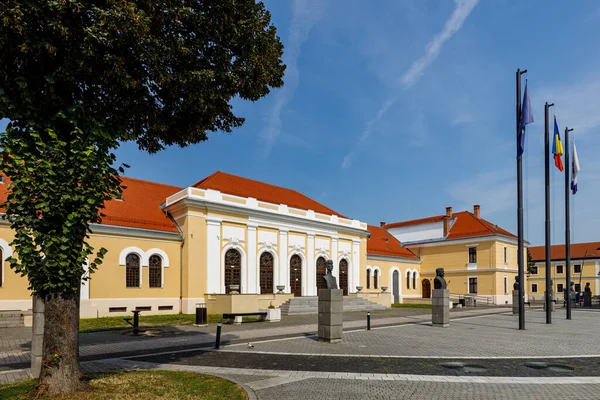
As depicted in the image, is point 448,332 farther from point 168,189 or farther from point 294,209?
point 168,189

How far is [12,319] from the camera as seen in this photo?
2141 cm

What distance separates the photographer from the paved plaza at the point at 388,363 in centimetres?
820

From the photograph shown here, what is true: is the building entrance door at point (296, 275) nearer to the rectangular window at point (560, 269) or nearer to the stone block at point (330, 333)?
the stone block at point (330, 333)

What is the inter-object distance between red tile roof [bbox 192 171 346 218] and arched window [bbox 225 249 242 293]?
4.97 metres

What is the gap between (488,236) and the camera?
47.1 metres

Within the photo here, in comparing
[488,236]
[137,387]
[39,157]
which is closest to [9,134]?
[39,157]

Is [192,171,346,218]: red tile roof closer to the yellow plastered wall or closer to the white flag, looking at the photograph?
the yellow plastered wall

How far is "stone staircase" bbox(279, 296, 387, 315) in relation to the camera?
2983 centimetres

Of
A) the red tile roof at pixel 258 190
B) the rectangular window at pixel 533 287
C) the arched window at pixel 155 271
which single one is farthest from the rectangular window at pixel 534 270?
the arched window at pixel 155 271

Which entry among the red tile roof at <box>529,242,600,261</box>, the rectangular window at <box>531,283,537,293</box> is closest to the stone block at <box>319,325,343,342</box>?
the red tile roof at <box>529,242,600,261</box>

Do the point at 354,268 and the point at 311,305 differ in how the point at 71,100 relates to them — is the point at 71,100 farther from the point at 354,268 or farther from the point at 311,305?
the point at 354,268

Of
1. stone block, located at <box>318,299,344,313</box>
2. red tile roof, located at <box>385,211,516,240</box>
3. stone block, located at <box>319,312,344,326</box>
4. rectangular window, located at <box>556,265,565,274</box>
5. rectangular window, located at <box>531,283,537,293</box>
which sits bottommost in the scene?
rectangular window, located at <box>531,283,537,293</box>

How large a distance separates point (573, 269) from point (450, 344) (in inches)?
2757

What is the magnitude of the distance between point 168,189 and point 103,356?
24351 mm
